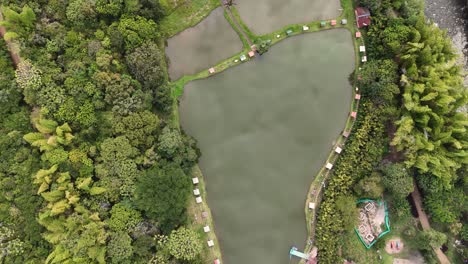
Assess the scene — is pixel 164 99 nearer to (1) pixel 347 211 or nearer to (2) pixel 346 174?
(2) pixel 346 174

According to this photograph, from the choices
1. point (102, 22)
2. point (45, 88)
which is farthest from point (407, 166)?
point (45, 88)

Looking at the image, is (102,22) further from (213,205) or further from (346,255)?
(346,255)

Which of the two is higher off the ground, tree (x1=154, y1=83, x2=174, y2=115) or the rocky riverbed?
the rocky riverbed

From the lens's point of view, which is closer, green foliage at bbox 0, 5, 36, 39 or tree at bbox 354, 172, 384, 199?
green foliage at bbox 0, 5, 36, 39

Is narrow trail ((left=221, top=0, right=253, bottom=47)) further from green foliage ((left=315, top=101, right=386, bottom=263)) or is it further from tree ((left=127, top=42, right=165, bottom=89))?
green foliage ((left=315, top=101, right=386, bottom=263))

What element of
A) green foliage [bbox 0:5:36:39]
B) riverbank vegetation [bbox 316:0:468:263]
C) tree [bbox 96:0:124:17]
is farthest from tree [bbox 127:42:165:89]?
riverbank vegetation [bbox 316:0:468:263]

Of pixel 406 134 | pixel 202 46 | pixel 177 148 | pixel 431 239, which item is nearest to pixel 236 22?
pixel 202 46

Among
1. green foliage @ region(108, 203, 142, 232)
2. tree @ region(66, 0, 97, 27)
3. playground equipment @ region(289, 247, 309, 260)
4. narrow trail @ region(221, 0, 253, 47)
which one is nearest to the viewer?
green foliage @ region(108, 203, 142, 232)
